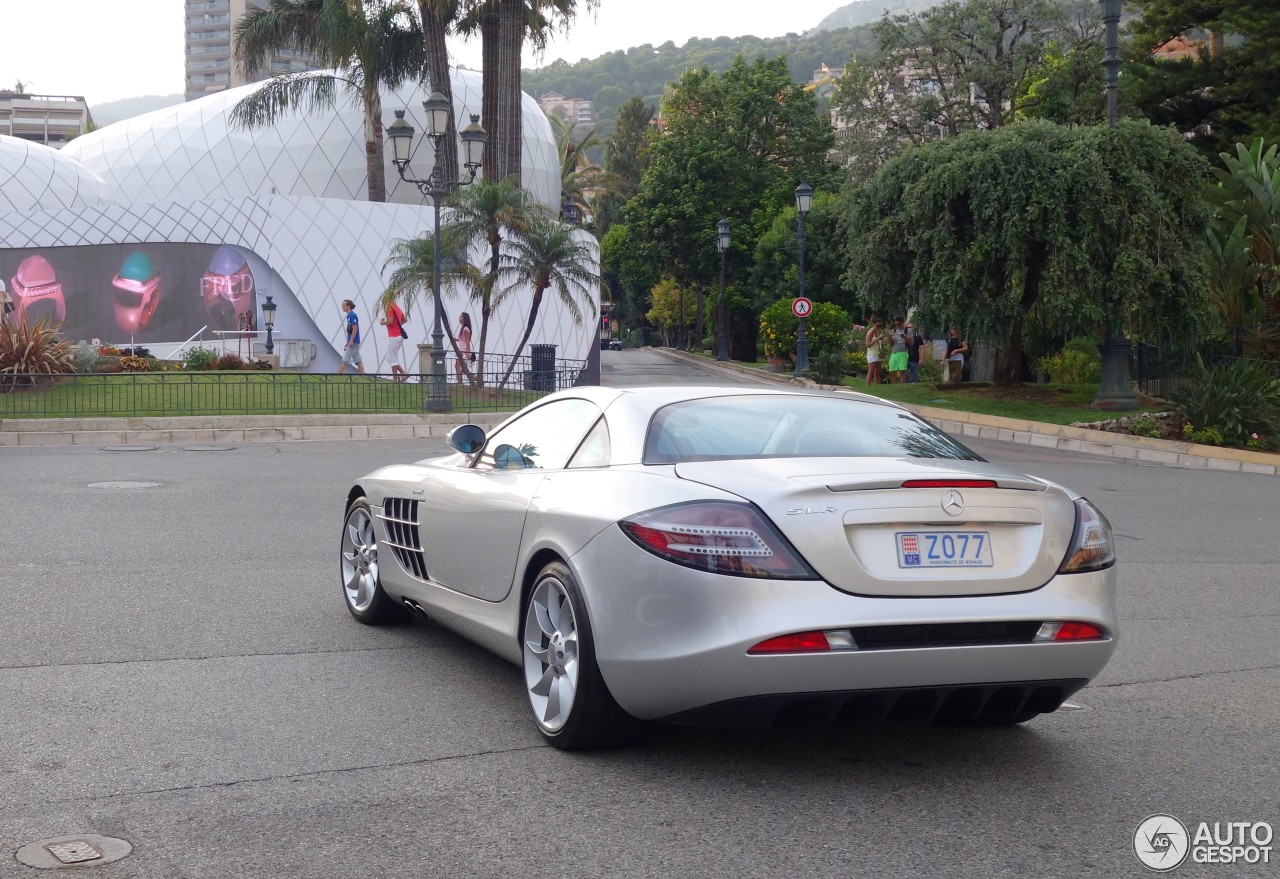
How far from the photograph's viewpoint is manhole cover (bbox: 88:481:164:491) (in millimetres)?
13368

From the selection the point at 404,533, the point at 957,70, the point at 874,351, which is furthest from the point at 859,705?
the point at 957,70

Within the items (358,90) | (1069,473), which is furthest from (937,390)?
(358,90)

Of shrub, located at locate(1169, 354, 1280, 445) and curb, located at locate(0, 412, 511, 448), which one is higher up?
shrub, located at locate(1169, 354, 1280, 445)

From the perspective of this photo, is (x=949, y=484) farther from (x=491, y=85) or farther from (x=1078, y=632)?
(x=491, y=85)

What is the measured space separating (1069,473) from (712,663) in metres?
13.5

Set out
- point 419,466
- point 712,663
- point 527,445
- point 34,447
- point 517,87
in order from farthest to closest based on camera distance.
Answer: point 517,87
point 34,447
point 419,466
point 527,445
point 712,663

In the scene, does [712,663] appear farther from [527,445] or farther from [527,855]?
[527,445]

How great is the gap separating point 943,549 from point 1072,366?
30708mm

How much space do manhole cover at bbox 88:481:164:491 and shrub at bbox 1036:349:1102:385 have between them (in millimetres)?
24544

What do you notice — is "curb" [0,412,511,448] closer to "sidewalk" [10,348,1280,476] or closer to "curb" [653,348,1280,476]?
"sidewalk" [10,348,1280,476]

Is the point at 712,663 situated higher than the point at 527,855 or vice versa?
the point at 712,663

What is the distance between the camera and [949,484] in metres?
4.33

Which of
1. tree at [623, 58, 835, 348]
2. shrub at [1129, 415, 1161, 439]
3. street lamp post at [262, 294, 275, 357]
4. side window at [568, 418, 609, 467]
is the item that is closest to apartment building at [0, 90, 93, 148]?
tree at [623, 58, 835, 348]

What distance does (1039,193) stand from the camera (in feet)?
78.0
